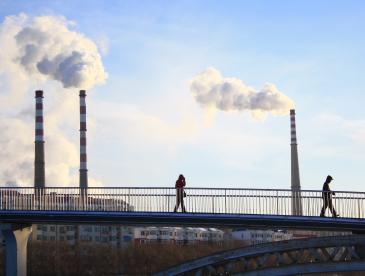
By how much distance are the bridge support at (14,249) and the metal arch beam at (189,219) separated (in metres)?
0.75

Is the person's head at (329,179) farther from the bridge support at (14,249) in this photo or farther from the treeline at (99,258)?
the treeline at (99,258)

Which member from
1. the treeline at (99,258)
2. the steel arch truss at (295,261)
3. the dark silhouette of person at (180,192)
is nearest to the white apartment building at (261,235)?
the treeline at (99,258)

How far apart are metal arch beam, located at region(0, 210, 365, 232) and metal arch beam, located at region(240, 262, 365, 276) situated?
5.30 ft

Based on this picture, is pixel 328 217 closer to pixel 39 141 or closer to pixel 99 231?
pixel 39 141

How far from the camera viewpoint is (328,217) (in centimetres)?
3609

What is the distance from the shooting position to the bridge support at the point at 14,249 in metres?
40.6

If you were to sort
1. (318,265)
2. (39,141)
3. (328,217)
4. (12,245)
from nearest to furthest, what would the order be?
(328,217), (318,265), (12,245), (39,141)

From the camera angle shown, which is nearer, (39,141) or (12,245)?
(12,245)

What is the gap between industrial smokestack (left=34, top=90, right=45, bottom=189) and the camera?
74812 mm

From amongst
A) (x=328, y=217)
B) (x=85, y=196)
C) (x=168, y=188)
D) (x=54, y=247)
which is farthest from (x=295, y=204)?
(x=54, y=247)

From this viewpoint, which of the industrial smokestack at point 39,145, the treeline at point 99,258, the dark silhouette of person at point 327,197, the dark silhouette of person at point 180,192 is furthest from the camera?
the treeline at point 99,258

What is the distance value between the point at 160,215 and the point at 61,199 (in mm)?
5190

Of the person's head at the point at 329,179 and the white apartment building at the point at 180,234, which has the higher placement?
the person's head at the point at 329,179

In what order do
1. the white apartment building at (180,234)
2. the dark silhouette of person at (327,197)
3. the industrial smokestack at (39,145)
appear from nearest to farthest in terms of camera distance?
the dark silhouette of person at (327,197) → the industrial smokestack at (39,145) → the white apartment building at (180,234)
